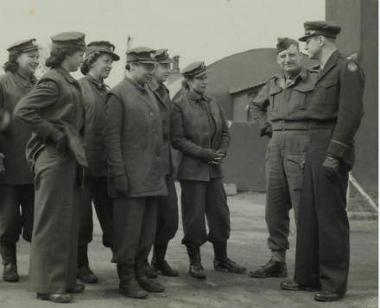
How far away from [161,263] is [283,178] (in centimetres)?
149

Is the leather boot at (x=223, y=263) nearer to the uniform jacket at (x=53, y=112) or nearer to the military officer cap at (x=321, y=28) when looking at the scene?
the uniform jacket at (x=53, y=112)

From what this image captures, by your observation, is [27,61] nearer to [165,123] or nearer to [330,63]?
[165,123]

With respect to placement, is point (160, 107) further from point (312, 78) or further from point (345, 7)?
point (345, 7)

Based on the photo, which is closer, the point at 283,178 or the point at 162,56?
the point at 283,178

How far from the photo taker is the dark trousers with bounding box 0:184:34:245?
20.4ft

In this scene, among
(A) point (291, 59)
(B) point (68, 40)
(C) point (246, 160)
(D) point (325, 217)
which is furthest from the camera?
(C) point (246, 160)

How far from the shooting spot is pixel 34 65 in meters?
6.45

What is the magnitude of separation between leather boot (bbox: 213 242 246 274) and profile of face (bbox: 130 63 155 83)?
1.98 m

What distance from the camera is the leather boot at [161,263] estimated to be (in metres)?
6.71

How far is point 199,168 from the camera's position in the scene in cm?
676

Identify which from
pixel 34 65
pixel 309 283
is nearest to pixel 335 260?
pixel 309 283

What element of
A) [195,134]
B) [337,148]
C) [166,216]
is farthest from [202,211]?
[337,148]

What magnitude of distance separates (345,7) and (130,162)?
332 inches

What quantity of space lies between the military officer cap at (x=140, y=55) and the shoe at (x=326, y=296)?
251 cm
